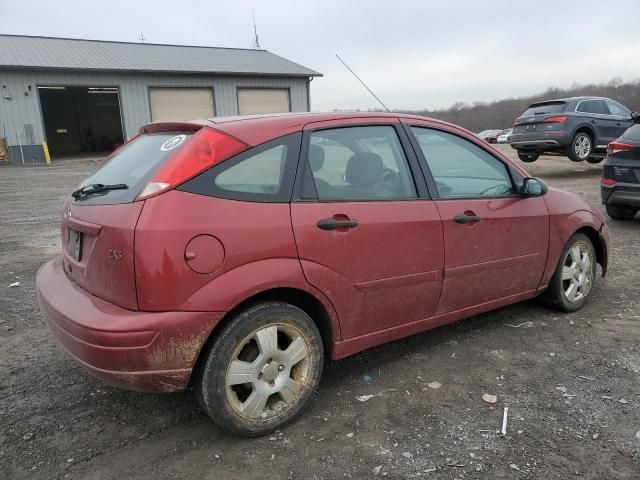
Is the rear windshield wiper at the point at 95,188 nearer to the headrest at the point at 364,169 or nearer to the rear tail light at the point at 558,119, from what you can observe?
the headrest at the point at 364,169

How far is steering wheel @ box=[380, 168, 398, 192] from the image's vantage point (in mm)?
3129

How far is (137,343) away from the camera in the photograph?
232 centimetres

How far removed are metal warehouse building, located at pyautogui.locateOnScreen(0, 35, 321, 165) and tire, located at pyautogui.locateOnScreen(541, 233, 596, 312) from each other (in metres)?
21.2

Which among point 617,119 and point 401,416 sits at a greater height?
point 617,119

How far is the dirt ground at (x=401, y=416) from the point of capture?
8.05 feet

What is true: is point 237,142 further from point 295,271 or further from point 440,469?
point 440,469

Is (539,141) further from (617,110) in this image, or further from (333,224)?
(333,224)

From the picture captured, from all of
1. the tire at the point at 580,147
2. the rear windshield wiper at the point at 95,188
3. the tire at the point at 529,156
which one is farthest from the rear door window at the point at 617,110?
the rear windshield wiper at the point at 95,188

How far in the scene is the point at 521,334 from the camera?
153 inches

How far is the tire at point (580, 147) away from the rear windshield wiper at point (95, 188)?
12686 millimetres

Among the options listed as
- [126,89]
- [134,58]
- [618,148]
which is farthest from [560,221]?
[134,58]

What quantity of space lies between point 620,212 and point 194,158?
7417 mm

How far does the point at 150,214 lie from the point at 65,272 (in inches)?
39.2

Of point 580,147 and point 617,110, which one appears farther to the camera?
point 617,110
